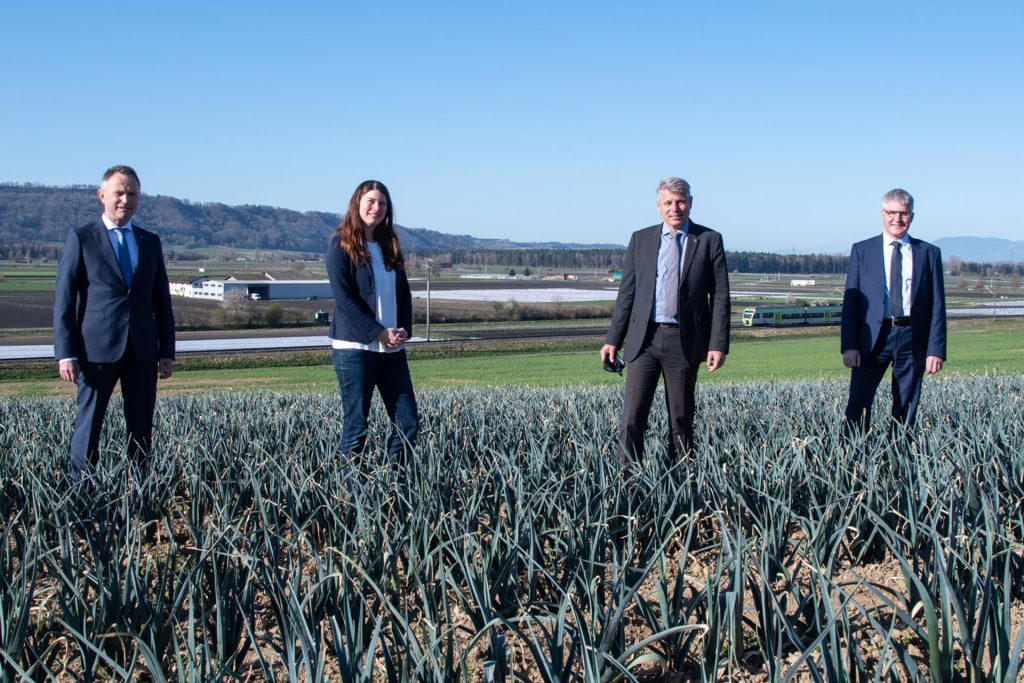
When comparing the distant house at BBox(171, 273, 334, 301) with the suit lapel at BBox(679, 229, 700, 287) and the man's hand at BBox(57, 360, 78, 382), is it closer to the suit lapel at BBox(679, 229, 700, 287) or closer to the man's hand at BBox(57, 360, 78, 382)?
the man's hand at BBox(57, 360, 78, 382)

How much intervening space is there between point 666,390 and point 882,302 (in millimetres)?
1396

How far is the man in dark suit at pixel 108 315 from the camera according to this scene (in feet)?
14.3

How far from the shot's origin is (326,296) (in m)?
85.0

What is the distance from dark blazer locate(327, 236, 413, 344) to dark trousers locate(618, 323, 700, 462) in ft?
3.56

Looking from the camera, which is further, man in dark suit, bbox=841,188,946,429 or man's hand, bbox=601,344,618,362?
man in dark suit, bbox=841,188,946,429

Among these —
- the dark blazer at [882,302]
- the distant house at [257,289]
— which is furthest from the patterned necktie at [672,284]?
the distant house at [257,289]

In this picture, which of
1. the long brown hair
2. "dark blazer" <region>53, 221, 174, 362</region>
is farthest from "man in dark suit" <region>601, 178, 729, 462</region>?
"dark blazer" <region>53, 221, 174, 362</region>

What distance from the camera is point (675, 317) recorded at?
4.60 meters

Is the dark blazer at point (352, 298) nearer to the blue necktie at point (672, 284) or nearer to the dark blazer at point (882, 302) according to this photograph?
the blue necktie at point (672, 284)

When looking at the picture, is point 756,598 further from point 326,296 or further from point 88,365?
point 326,296

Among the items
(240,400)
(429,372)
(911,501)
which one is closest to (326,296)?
(429,372)

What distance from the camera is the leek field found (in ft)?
6.63

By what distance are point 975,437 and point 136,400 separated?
11.8 feet

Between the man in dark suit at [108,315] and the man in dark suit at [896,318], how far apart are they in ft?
11.4
